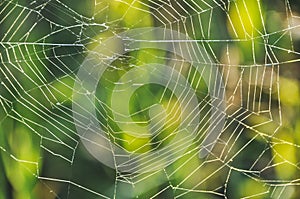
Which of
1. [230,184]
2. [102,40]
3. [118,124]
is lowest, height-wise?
[230,184]

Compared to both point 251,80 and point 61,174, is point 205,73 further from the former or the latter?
point 61,174

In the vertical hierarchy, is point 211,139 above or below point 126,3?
below

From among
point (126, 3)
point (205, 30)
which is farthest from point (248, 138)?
point (126, 3)

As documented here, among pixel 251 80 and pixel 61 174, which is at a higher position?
pixel 251 80

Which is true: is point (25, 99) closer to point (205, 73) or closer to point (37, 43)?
point (37, 43)

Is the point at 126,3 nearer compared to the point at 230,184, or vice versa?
the point at 126,3

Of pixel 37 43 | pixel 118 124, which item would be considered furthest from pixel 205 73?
pixel 37 43
